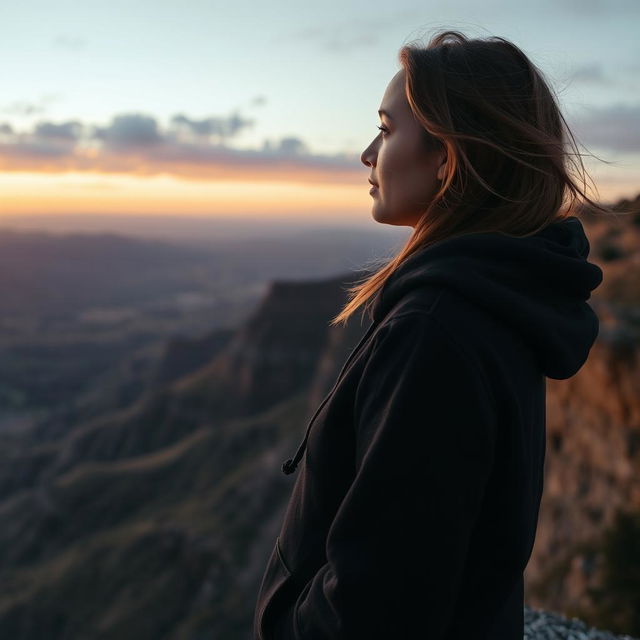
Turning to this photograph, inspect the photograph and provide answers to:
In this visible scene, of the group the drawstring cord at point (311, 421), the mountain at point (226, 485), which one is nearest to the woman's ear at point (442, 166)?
the drawstring cord at point (311, 421)

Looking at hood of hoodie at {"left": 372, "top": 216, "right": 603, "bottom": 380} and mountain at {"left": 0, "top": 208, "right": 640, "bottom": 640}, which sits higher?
hood of hoodie at {"left": 372, "top": 216, "right": 603, "bottom": 380}

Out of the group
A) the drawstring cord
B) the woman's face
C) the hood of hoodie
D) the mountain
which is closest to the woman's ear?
the woman's face

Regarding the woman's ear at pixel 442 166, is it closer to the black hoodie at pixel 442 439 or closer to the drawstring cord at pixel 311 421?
the black hoodie at pixel 442 439

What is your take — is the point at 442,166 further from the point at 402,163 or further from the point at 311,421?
the point at 311,421

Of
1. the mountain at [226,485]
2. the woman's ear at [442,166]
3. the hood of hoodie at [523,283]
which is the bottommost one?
the mountain at [226,485]

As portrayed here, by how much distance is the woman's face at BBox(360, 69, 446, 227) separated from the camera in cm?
205

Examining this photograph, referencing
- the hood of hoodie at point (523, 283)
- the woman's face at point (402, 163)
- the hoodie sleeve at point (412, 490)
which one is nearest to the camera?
the hoodie sleeve at point (412, 490)

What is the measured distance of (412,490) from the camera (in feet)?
5.42

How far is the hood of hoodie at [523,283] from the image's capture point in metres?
1.74

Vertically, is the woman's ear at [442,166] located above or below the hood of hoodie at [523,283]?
above

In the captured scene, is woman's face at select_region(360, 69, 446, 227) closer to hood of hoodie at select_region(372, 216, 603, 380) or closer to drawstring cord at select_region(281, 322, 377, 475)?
hood of hoodie at select_region(372, 216, 603, 380)

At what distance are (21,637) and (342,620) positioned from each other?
51.2 m

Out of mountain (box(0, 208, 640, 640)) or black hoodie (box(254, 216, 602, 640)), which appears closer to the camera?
black hoodie (box(254, 216, 602, 640))

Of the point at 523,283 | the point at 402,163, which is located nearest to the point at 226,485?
the point at 402,163
